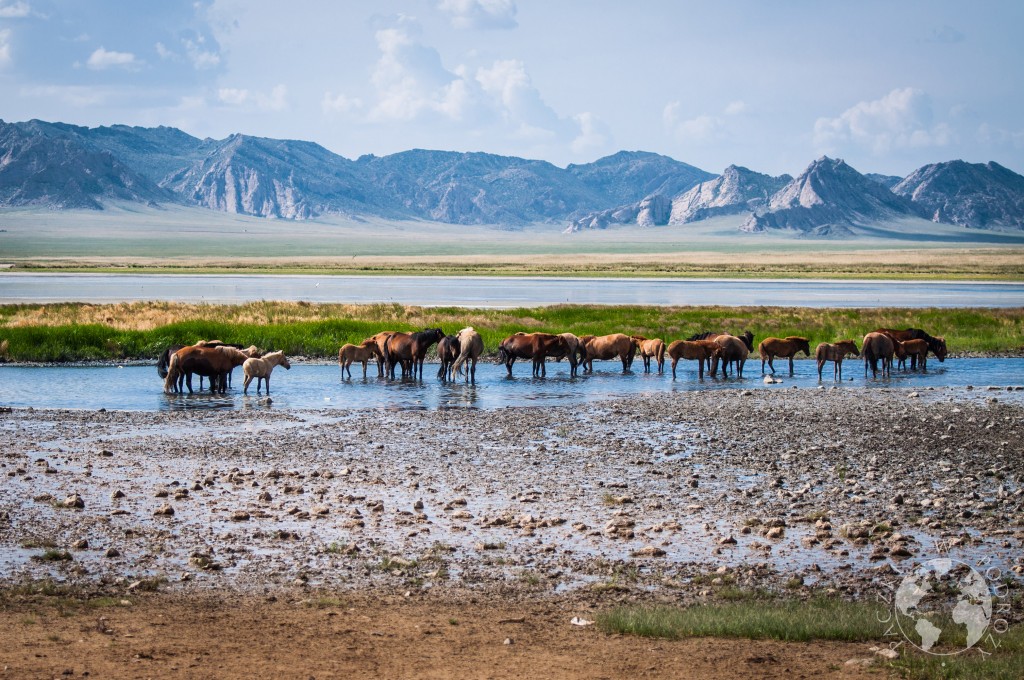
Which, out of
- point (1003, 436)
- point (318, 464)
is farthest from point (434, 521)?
point (1003, 436)

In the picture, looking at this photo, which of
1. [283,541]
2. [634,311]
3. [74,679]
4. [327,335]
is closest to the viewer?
[74,679]

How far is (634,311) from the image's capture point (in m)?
46.0

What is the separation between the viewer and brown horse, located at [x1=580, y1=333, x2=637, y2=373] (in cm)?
3108

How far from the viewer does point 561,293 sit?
2926 inches

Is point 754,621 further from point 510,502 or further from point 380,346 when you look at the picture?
point 380,346

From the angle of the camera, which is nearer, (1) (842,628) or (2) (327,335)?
(1) (842,628)

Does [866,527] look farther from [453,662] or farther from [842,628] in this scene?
[453,662]

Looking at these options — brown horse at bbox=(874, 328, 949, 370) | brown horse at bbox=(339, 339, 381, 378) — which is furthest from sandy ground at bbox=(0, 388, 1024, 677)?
brown horse at bbox=(874, 328, 949, 370)

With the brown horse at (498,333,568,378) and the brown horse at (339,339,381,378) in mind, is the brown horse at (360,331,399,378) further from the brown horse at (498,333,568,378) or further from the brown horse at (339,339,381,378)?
the brown horse at (498,333,568,378)

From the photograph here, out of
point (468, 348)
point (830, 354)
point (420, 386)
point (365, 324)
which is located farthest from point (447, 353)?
point (830, 354)

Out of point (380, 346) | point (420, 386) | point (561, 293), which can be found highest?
point (380, 346)

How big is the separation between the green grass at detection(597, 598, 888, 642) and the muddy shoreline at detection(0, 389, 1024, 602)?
605mm

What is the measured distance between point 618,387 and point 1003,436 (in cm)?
1076

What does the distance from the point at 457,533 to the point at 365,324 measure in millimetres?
25426
